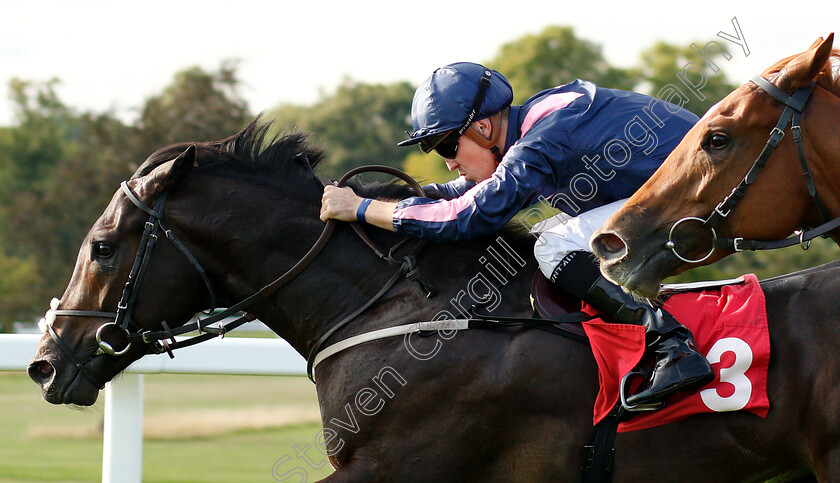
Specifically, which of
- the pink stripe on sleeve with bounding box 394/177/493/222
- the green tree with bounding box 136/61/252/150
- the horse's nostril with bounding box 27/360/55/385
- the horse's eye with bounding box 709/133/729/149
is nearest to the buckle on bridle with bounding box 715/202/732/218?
the horse's eye with bounding box 709/133/729/149

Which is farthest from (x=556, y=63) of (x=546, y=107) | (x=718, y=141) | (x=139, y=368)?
(x=718, y=141)

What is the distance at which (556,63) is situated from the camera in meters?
41.3

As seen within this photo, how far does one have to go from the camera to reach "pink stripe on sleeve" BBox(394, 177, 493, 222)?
3125mm

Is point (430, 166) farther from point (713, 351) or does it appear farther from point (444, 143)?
point (713, 351)

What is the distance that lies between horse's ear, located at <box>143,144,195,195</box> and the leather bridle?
41mm

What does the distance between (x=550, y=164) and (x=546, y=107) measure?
261 mm

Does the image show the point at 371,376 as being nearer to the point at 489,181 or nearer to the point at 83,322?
the point at 489,181

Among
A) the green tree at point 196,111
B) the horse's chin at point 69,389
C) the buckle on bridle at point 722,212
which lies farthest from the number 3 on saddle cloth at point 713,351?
the green tree at point 196,111

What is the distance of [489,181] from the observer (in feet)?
10.2

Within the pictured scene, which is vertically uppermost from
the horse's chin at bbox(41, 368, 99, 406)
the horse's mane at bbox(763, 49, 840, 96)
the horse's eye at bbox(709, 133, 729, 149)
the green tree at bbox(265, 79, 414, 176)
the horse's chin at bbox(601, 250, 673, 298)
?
the horse's mane at bbox(763, 49, 840, 96)

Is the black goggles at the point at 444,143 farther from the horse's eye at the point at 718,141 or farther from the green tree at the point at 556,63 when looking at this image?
the green tree at the point at 556,63

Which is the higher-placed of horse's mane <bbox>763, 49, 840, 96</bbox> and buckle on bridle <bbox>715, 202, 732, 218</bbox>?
horse's mane <bbox>763, 49, 840, 96</bbox>

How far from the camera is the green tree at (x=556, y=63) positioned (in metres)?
40.3

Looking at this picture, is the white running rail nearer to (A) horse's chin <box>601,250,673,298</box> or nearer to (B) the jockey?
(B) the jockey
